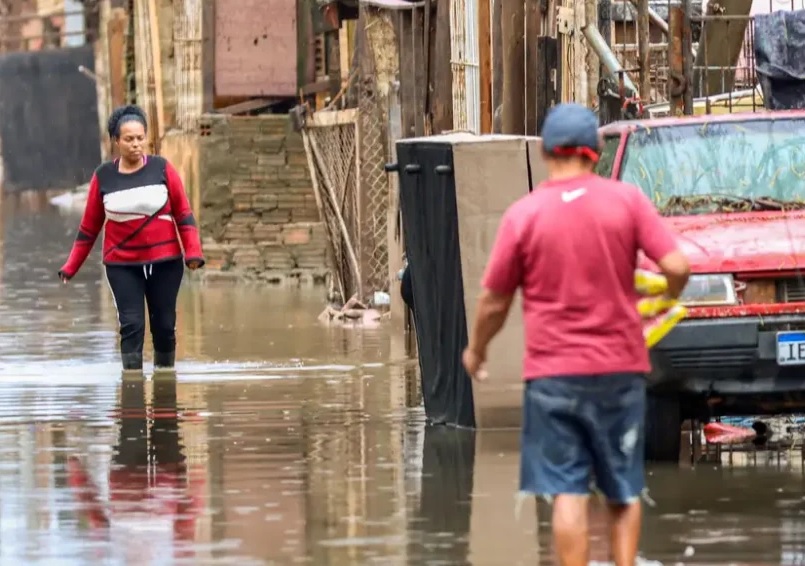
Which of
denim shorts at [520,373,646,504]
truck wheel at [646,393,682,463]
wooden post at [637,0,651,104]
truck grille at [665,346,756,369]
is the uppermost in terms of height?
wooden post at [637,0,651,104]

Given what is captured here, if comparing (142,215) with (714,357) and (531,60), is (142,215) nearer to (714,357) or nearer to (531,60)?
(531,60)

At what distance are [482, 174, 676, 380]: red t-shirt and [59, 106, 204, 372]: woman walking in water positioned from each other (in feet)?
22.9

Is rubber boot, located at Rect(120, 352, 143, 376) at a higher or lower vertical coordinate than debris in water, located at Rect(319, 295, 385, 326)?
higher

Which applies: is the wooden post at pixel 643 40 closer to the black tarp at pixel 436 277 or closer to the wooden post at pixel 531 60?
the wooden post at pixel 531 60

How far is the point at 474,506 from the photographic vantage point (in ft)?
27.4

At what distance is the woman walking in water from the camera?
13.2 m

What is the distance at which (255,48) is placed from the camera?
29453 millimetres

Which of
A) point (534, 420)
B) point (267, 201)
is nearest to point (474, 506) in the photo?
point (534, 420)

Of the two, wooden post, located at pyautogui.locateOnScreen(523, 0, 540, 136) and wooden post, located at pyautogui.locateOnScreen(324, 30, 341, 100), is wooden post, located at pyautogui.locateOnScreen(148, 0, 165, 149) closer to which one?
wooden post, located at pyautogui.locateOnScreen(324, 30, 341, 100)

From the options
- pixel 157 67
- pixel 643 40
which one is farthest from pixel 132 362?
pixel 157 67

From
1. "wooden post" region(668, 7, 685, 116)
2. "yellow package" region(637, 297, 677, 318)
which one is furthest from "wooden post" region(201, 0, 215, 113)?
"yellow package" region(637, 297, 677, 318)

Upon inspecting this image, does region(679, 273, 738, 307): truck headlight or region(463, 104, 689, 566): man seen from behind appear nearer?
region(463, 104, 689, 566): man seen from behind

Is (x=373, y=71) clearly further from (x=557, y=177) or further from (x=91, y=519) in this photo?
(x=557, y=177)

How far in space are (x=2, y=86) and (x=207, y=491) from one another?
6148 centimetres
